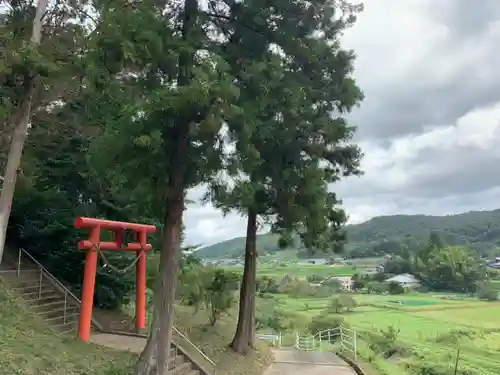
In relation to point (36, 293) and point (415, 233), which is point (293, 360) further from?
point (415, 233)

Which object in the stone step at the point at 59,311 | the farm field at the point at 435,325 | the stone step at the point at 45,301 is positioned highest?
the stone step at the point at 45,301

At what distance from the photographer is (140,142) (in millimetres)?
6254

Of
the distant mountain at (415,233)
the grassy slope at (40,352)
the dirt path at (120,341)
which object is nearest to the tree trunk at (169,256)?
the grassy slope at (40,352)

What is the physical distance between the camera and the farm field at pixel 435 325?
78.3 ft

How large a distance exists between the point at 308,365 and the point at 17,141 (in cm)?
940

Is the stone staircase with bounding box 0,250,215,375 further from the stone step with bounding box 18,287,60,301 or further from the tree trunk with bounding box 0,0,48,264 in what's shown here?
the tree trunk with bounding box 0,0,48,264

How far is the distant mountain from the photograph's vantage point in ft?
377

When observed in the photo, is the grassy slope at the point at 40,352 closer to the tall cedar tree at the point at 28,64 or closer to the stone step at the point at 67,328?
the stone step at the point at 67,328

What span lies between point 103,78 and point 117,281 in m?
8.00

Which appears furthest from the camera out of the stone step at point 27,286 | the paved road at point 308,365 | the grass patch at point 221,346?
the paved road at point 308,365

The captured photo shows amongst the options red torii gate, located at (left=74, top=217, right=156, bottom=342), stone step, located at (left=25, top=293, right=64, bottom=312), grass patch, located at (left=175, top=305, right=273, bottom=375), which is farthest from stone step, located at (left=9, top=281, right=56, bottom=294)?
grass patch, located at (left=175, top=305, right=273, bottom=375)

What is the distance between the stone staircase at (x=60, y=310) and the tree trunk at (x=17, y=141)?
8.98 feet

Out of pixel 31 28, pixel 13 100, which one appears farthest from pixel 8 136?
pixel 31 28

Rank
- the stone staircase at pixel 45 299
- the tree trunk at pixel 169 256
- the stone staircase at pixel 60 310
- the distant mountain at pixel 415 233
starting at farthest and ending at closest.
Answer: the distant mountain at pixel 415 233 < the stone staircase at pixel 45 299 < the stone staircase at pixel 60 310 < the tree trunk at pixel 169 256
